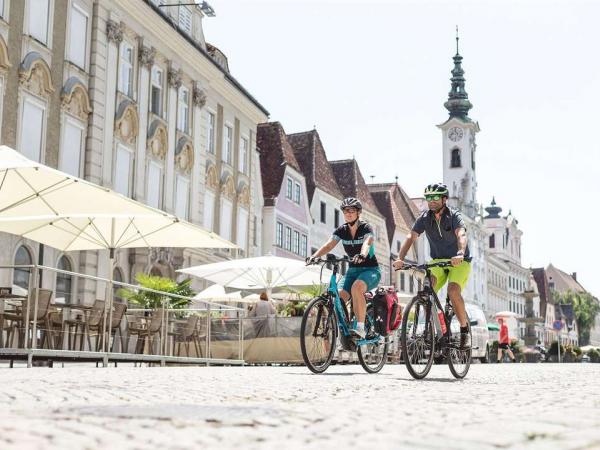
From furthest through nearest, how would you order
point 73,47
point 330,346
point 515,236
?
1. point 515,236
2. point 73,47
3. point 330,346

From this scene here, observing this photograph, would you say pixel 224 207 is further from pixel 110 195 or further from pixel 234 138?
pixel 110 195

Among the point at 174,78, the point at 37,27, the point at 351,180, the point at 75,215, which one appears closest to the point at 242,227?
the point at 174,78

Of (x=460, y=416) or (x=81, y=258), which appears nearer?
(x=460, y=416)

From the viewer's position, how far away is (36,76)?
23.5 meters

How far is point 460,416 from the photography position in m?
5.27

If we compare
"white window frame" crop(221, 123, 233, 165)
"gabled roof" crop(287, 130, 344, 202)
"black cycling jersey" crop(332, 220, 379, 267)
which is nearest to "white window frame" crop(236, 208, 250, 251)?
"white window frame" crop(221, 123, 233, 165)

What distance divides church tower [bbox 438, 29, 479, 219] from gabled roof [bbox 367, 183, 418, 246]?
68.9 feet

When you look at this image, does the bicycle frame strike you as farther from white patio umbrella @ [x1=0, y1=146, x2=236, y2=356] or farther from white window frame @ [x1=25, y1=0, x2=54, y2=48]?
white window frame @ [x1=25, y1=0, x2=54, y2=48]

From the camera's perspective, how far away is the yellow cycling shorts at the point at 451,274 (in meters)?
10.4

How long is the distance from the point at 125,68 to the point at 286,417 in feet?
80.8

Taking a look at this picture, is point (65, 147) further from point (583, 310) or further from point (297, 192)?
point (583, 310)

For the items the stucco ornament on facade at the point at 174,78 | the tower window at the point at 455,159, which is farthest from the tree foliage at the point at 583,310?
the stucco ornament on facade at the point at 174,78

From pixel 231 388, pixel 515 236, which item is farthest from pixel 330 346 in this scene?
pixel 515 236

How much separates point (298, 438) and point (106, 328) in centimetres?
1038
